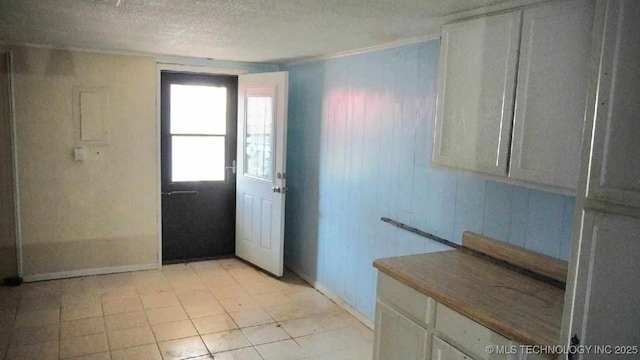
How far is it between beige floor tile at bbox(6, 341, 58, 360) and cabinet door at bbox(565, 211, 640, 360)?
309 centimetres

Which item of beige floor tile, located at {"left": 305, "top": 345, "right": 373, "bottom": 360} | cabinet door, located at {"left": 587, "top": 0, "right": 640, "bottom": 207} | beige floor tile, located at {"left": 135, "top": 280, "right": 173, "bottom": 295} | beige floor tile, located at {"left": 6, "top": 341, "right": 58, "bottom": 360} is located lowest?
beige floor tile, located at {"left": 6, "top": 341, "right": 58, "bottom": 360}

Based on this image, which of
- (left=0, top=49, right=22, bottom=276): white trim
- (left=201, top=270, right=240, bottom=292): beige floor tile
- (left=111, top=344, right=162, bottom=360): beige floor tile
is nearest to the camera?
(left=111, top=344, right=162, bottom=360): beige floor tile

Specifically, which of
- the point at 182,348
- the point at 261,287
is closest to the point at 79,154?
the point at 261,287

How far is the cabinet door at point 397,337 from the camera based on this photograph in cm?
225

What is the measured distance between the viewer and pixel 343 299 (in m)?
4.10

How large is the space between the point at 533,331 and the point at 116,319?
3103 mm

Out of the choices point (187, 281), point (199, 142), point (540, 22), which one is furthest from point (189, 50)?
point (540, 22)

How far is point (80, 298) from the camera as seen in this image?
13.4ft

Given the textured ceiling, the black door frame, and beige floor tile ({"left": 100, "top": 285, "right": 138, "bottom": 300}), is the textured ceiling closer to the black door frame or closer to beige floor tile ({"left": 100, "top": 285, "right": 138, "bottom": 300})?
the black door frame

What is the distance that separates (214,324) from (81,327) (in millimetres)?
965

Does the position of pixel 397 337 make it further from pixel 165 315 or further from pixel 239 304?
pixel 165 315

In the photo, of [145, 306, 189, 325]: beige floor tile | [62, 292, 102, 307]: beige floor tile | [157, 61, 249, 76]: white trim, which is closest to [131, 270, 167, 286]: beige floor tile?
[62, 292, 102, 307]: beige floor tile

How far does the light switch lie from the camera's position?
4410 mm

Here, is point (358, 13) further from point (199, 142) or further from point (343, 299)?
point (199, 142)
